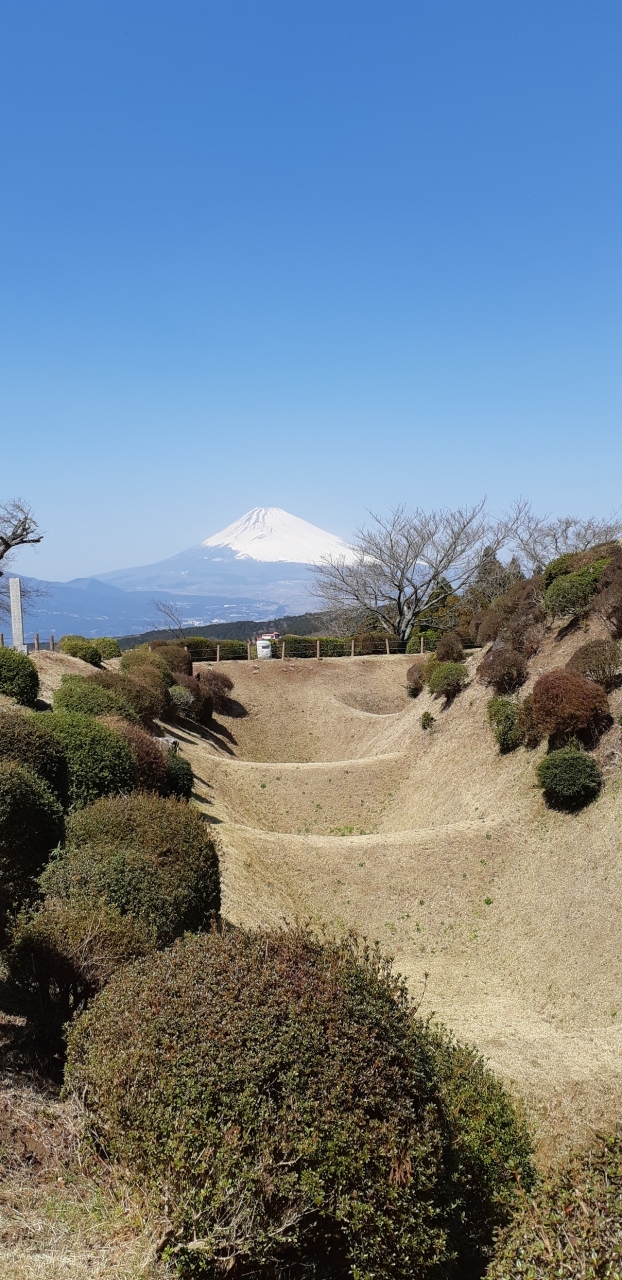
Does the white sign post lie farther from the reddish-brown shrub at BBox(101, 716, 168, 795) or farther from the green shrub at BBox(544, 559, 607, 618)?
the green shrub at BBox(544, 559, 607, 618)

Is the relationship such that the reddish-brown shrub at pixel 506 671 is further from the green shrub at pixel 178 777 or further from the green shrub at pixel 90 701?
the green shrub at pixel 90 701

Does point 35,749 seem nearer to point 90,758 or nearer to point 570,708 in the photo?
point 90,758

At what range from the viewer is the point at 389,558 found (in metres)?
48.9

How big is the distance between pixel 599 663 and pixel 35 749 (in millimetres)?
13658

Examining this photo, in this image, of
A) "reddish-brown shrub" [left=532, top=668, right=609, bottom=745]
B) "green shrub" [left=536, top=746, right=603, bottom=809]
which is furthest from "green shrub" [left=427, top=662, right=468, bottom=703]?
"green shrub" [left=536, top=746, right=603, bottom=809]

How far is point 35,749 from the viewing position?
13141 millimetres

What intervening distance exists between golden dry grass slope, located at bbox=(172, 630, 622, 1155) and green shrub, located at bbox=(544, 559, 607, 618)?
1.18 meters

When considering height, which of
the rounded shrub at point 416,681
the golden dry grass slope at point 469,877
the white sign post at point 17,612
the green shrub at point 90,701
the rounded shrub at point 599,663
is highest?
the white sign post at point 17,612

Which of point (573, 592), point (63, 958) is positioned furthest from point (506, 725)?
point (63, 958)

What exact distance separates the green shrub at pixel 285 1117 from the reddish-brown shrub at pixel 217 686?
91.2ft

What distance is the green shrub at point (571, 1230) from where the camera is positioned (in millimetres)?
4391

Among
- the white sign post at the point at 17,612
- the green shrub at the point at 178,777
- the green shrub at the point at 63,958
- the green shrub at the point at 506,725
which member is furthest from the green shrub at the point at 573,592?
A: the green shrub at the point at 63,958

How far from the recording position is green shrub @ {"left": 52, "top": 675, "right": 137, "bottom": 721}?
64.4 feet

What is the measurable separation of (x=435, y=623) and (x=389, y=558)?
5210 mm
